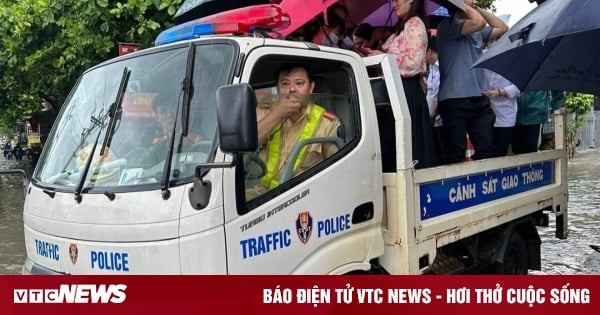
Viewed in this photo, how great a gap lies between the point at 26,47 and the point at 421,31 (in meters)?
7.20

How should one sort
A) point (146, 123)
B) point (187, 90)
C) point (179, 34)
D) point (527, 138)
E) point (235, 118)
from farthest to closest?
point (527, 138) < point (179, 34) < point (146, 123) < point (187, 90) < point (235, 118)

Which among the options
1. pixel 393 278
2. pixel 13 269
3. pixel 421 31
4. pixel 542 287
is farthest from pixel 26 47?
pixel 542 287

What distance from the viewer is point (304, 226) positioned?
2648mm

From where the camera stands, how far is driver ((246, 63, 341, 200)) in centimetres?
269

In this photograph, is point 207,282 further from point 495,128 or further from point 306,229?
point 495,128

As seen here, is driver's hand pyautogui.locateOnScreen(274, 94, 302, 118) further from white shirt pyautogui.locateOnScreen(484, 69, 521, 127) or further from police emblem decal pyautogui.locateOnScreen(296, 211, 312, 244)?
white shirt pyautogui.locateOnScreen(484, 69, 521, 127)

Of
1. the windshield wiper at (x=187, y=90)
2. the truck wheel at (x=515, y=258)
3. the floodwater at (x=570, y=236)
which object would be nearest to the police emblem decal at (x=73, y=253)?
the windshield wiper at (x=187, y=90)

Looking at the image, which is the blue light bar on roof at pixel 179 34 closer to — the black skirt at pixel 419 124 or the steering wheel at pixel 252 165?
the steering wheel at pixel 252 165

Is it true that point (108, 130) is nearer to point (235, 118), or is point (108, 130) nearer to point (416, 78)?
point (235, 118)

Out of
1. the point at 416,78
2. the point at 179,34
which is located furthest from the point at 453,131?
the point at 179,34

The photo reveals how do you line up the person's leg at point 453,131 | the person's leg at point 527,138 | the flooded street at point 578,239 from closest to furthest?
the person's leg at point 453,131, the person's leg at point 527,138, the flooded street at point 578,239

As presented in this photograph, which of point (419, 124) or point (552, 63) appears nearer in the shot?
point (419, 124)

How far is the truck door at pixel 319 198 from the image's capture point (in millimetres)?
2441

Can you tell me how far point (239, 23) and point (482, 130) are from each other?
2.24m
